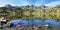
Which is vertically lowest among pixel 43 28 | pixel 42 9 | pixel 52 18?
pixel 43 28

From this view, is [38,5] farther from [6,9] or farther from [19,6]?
[6,9]

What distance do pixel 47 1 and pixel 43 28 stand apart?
311 mm

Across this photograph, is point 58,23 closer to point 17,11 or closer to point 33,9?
point 33,9

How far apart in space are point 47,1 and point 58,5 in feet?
0.43

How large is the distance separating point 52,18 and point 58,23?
0.09 meters

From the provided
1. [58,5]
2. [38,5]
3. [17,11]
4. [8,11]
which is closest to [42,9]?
[38,5]

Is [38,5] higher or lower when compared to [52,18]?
higher

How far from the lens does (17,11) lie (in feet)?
4.52

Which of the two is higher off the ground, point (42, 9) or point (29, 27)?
point (42, 9)

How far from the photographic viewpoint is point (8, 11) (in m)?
1.39

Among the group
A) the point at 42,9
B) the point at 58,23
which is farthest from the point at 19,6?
the point at 58,23

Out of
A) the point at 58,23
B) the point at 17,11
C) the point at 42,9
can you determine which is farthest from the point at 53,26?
the point at 17,11

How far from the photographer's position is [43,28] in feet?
4.33

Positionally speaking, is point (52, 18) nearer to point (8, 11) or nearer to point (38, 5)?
point (38, 5)
